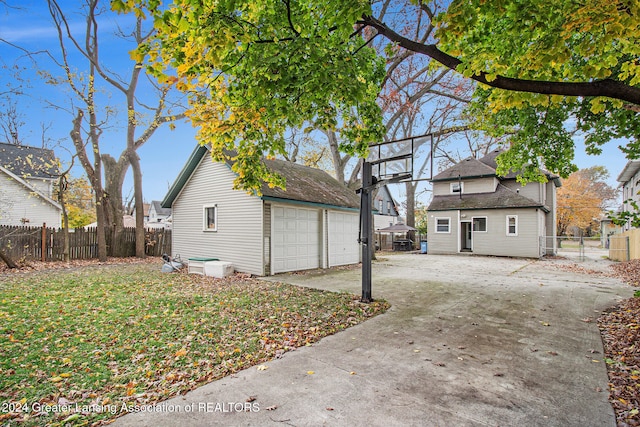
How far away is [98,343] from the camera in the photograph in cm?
432

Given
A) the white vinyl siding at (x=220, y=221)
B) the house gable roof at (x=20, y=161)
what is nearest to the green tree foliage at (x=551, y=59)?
the white vinyl siding at (x=220, y=221)

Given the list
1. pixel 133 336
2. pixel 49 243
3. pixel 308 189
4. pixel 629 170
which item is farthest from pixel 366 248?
pixel 629 170

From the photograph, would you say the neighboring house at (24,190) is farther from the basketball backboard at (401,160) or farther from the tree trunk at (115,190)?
the basketball backboard at (401,160)

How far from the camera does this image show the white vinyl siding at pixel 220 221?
10.6m

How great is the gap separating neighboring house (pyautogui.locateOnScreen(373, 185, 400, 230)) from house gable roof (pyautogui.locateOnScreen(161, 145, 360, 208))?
2559cm

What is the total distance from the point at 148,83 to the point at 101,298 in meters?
14.5

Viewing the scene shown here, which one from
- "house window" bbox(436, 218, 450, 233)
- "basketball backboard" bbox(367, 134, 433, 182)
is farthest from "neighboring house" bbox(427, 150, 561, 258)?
"basketball backboard" bbox(367, 134, 433, 182)

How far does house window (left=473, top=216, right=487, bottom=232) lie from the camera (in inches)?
776

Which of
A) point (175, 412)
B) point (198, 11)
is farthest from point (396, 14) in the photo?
point (175, 412)

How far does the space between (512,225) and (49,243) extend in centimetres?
2415

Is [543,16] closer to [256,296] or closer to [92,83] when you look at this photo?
[256,296]

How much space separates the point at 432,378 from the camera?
135 inches

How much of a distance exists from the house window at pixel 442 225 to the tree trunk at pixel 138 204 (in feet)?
59.9

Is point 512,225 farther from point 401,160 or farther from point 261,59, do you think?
point 261,59
